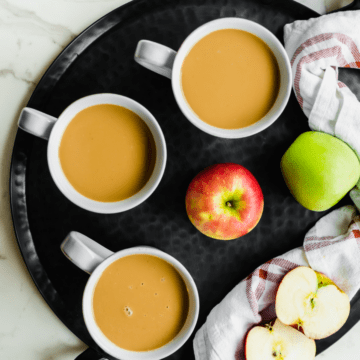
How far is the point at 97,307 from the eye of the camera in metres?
0.62

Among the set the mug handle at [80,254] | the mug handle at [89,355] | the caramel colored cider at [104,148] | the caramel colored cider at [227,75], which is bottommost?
the mug handle at [89,355]

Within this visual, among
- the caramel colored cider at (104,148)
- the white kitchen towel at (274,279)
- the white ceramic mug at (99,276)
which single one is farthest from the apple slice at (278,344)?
the caramel colored cider at (104,148)

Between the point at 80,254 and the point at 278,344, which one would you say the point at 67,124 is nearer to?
the point at 80,254

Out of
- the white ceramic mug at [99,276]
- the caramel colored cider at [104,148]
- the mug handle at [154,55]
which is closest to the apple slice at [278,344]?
the white ceramic mug at [99,276]

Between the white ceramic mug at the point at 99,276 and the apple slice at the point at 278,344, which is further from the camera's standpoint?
the apple slice at the point at 278,344

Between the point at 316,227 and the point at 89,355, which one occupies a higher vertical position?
the point at 316,227

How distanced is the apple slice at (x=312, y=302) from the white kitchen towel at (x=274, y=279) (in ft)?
0.06

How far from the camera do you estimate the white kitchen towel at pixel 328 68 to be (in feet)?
2.22

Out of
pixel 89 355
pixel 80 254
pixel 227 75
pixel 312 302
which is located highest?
pixel 227 75

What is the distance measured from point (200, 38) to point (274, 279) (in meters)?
0.48

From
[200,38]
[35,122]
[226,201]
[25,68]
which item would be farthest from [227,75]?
[25,68]

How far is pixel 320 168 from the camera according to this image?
65 centimetres

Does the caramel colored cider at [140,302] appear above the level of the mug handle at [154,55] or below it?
below

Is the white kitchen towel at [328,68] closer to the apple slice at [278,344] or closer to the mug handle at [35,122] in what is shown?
the apple slice at [278,344]
